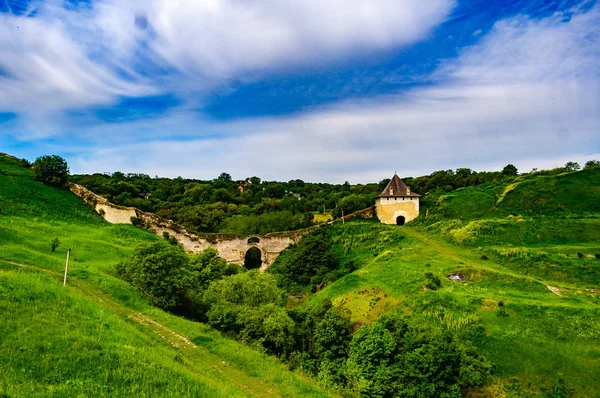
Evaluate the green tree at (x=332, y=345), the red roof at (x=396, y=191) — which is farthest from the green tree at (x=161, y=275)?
the red roof at (x=396, y=191)

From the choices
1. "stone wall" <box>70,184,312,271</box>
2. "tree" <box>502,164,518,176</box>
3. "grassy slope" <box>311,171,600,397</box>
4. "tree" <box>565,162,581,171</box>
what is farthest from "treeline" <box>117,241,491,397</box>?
"tree" <box>502,164,518,176</box>

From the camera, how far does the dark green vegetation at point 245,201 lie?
58.8 metres

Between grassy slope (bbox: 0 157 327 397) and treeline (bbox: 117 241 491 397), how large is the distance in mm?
1764

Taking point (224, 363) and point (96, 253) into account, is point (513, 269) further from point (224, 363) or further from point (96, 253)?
point (96, 253)

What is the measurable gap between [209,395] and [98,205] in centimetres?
4078

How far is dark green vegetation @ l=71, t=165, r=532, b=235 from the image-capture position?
5881 centimetres

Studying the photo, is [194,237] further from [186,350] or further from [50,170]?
[186,350]

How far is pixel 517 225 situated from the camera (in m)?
36.9

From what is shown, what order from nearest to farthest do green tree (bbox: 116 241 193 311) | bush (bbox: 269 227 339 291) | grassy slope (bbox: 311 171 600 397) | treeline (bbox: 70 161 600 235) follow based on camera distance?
grassy slope (bbox: 311 171 600 397)
green tree (bbox: 116 241 193 311)
bush (bbox: 269 227 339 291)
treeline (bbox: 70 161 600 235)

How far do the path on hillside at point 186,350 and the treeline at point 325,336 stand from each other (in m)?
2.69

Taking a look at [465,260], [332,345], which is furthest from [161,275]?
[465,260]

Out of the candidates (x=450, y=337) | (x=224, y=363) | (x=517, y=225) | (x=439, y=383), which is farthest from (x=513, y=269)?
(x=224, y=363)

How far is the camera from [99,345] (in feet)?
38.6

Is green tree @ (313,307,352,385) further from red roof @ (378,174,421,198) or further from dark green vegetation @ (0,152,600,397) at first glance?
red roof @ (378,174,421,198)
